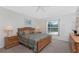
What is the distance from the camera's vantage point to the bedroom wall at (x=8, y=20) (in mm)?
2082

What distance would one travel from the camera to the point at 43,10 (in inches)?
87.7

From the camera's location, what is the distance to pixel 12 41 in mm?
2174

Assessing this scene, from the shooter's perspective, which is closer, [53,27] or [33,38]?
[33,38]

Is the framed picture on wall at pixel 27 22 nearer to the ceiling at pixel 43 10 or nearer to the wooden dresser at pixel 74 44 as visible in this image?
the ceiling at pixel 43 10

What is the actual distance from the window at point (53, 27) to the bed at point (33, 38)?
122 millimetres

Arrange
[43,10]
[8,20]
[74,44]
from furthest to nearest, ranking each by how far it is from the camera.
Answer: [43,10] → [8,20] → [74,44]

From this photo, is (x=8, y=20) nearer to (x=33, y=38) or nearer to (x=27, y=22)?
(x=27, y=22)

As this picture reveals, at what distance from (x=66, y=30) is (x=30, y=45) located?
31.0 inches

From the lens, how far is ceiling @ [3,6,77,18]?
2158 mm

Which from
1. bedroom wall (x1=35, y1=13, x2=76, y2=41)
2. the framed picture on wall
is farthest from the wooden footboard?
the framed picture on wall

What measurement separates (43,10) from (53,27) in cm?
41

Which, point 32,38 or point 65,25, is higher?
point 65,25

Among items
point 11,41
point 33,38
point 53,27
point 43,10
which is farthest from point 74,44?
point 11,41
